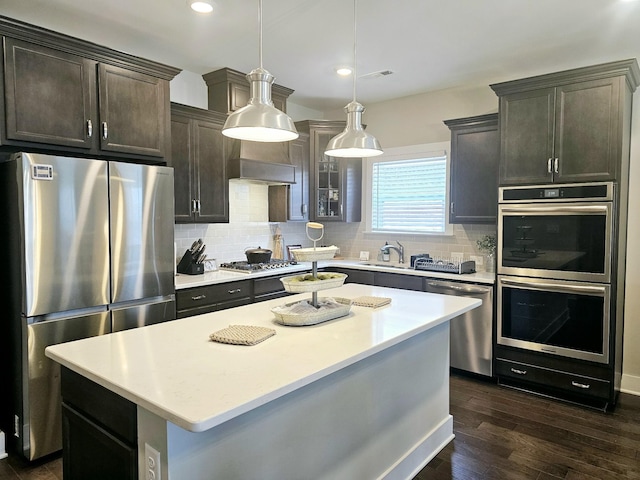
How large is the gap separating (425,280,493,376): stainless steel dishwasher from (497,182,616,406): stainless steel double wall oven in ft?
0.35

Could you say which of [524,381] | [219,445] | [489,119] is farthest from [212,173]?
[524,381]

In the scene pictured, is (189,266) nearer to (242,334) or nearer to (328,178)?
Answer: (328,178)

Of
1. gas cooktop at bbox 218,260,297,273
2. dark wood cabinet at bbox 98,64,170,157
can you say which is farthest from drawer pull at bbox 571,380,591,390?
dark wood cabinet at bbox 98,64,170,157

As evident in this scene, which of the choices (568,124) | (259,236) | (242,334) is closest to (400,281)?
(259,236)

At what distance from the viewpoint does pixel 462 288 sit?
12.7 ft

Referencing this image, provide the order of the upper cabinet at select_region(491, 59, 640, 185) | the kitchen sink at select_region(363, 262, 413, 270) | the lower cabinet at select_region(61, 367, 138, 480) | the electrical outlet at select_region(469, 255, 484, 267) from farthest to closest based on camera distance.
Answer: the kitchen sink at select_region(363, 262, 413, 270) < the electrical outlet at select_region(469, 255, 484, 267) < the upper cabinet at select_region(491, 59, 640, 185) < the lower cabinet at select_region(61, 367, 138, 480)

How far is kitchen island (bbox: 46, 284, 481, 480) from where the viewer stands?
1.31 m

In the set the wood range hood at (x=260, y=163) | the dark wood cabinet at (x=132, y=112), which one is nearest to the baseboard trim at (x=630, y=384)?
the wood range hood at (x=260, y=163)

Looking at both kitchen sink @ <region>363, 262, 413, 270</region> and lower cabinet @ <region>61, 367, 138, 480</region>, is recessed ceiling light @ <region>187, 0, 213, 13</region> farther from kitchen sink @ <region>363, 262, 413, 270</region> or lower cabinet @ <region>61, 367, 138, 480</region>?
kitchen sink @ <region>363, 262, 413, 270</region>

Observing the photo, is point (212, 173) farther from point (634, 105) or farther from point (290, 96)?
point (634, 105)

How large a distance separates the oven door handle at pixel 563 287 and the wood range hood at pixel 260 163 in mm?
2332

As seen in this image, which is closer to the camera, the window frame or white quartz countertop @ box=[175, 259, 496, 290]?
white quartz countertop @ box=[175, 259, 496, 290]

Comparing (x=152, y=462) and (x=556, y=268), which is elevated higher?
(x=556, y=268)

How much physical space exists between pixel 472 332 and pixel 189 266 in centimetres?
257
